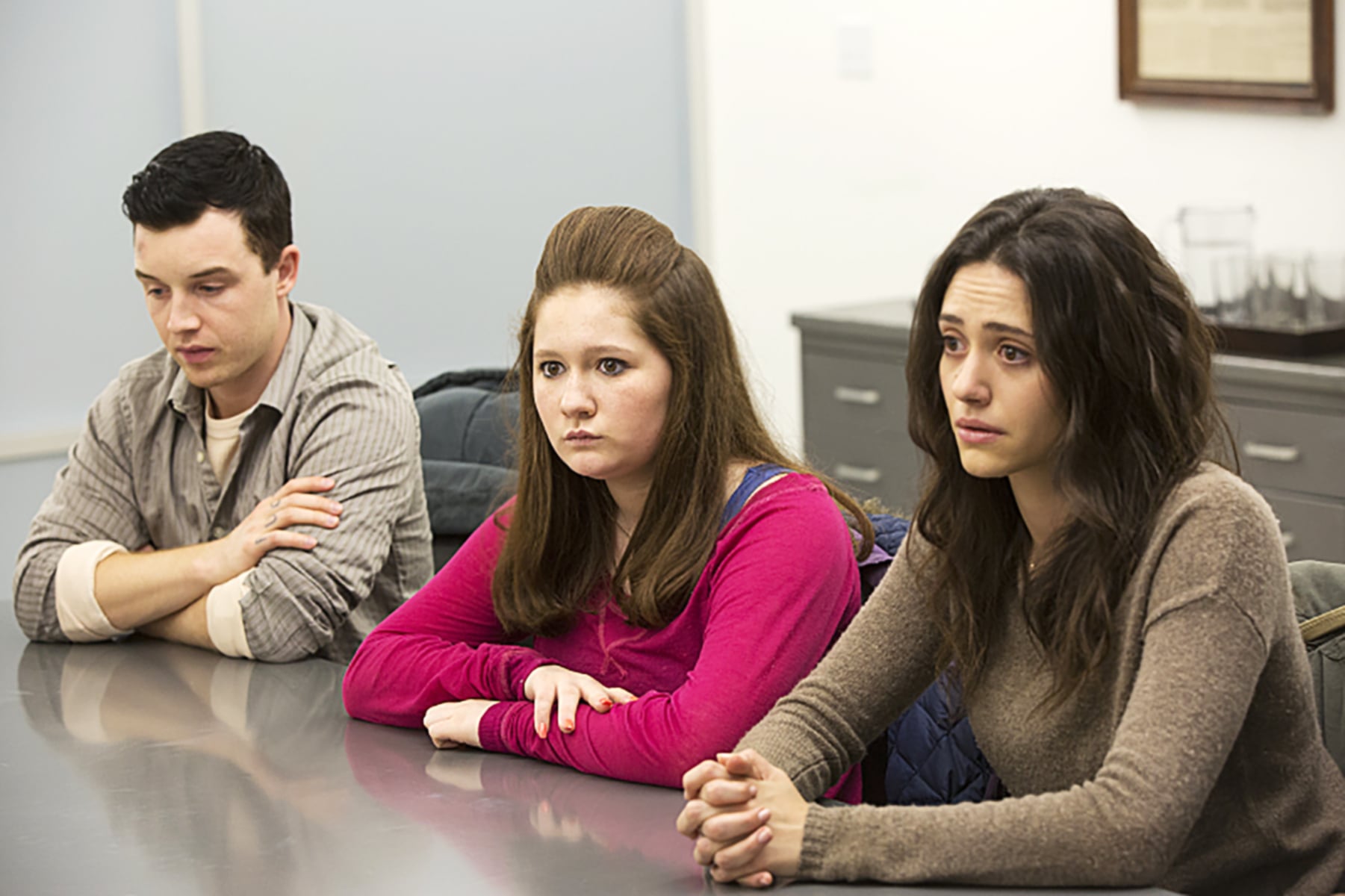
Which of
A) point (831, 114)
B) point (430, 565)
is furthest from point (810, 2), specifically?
point (430, 565)

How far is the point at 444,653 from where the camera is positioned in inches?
72.0

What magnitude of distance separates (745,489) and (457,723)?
1.29ft

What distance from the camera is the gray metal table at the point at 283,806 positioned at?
1387 mm

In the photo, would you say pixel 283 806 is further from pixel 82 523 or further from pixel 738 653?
pixel 82 523

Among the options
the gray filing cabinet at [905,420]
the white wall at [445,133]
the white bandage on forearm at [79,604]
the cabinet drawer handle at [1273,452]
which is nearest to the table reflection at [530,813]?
the white bandage on forearm at [79,604]

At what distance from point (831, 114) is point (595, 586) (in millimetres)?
3254

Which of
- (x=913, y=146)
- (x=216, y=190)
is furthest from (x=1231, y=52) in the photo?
(x=216, y=190)

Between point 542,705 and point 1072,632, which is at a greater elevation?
point 1072,632

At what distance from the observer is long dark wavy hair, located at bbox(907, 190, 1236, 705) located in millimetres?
1385

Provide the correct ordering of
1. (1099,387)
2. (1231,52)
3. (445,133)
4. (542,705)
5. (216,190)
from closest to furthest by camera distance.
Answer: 1. (1099,387)
2. (542,705)
3. (216,190)
4. (1231,52)
5. (445,133)

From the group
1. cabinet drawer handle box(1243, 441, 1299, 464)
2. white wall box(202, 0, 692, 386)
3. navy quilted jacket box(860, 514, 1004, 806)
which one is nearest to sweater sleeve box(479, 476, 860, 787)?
navy quilted jacket box(860, 514, 1004, 806)

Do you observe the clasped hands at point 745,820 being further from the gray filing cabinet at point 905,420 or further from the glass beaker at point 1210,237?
the glass beaker at point 1210,237

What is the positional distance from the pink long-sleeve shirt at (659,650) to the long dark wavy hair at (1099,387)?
0.26 meters

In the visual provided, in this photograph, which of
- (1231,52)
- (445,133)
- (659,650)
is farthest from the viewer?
(445,133)
